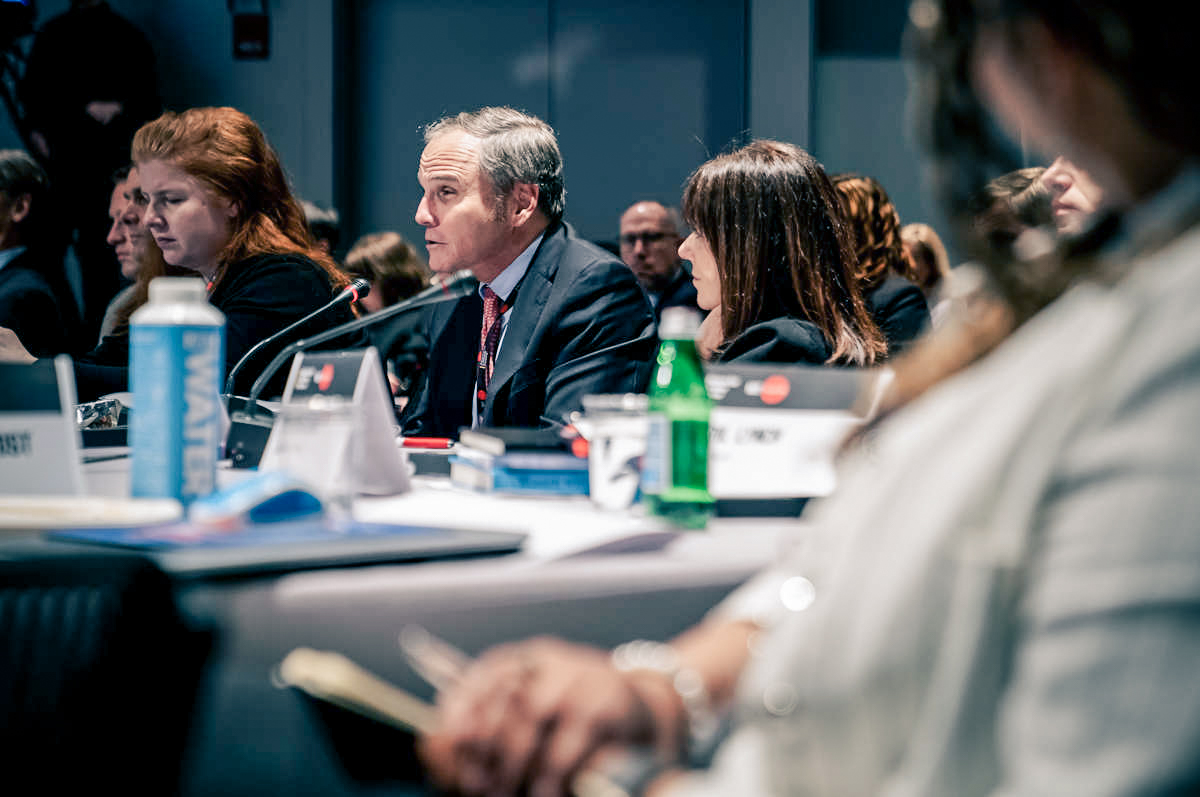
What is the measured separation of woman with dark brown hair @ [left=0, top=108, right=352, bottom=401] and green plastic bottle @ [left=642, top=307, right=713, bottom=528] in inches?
54.0

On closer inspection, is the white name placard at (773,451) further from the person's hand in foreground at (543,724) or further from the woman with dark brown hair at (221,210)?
the woman with dark brown hair at (221,210)

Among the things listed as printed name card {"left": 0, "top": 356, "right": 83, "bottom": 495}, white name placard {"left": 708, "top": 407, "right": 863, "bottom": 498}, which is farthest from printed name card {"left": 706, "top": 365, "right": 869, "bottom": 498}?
printed name card {"left": 0, "top": 356, "right": 83, "bottom": 495}

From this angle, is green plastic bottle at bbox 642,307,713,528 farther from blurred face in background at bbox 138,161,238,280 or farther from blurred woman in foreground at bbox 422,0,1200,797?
blurred face in background at bbox 138,161,238,280

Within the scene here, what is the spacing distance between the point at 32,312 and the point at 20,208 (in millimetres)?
997

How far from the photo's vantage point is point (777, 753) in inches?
23.3

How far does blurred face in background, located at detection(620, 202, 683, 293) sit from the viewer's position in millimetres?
5137

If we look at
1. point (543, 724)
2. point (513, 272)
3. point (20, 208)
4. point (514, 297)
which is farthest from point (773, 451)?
point (20, 208)

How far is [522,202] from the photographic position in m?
2.48

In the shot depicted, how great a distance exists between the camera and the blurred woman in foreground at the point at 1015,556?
0.47m

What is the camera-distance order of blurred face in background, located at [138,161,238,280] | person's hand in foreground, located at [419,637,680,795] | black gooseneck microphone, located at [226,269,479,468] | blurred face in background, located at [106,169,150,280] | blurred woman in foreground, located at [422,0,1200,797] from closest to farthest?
blurred woman in foreground, located at [422,0,1200,797]
person's hand in foreground, located at [419,637,680,795]
black gooseneck microphone, located at [226,269,479,468]
blurred face in background, located at [138,161,238,280]
blurred face in background, located at [106,169,150,280]

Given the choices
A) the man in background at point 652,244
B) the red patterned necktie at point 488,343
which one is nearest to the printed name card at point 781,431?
the red patterned necktie at point 488,343

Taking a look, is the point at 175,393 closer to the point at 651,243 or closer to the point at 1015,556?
the point at 1015,556

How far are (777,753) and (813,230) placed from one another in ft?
5.83

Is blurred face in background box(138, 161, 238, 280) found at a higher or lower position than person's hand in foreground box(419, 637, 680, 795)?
higher
